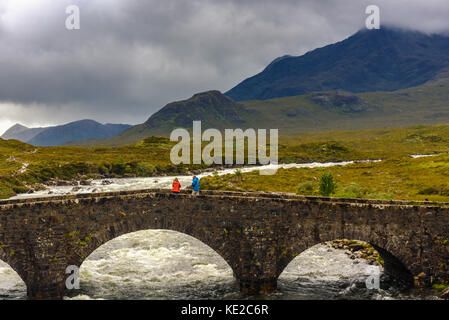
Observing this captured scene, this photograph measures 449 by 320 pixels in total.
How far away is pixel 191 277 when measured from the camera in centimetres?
2919

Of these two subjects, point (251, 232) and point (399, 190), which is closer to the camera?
point (251, 232)

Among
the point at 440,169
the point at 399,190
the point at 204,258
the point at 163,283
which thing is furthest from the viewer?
the point at 440,169

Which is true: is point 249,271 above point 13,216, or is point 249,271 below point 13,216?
below

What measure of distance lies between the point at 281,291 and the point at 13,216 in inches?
667

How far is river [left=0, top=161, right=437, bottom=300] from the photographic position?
2536 cm

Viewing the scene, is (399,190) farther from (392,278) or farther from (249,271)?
(249,271)

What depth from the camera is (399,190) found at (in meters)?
59.7

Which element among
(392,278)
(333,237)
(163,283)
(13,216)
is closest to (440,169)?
(392,278)

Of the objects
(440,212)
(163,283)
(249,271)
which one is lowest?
(163,283)

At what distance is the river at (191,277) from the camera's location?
2536 cm

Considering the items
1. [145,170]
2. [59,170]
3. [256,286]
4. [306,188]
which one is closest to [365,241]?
[256,286]

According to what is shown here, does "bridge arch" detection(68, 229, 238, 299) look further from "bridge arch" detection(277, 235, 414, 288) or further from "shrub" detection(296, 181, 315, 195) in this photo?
"shrub" detection(296, 181, 315, 195)

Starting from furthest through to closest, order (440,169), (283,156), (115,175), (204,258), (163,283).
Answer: (283,156), (115,175), (440,169), (204,258), (163,283)

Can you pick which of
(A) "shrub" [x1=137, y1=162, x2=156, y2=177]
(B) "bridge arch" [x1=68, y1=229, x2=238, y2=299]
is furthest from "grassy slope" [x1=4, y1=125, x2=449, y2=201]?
(B) "bridge arch" [x1=68, y1=229, x2=238, y2=299]
